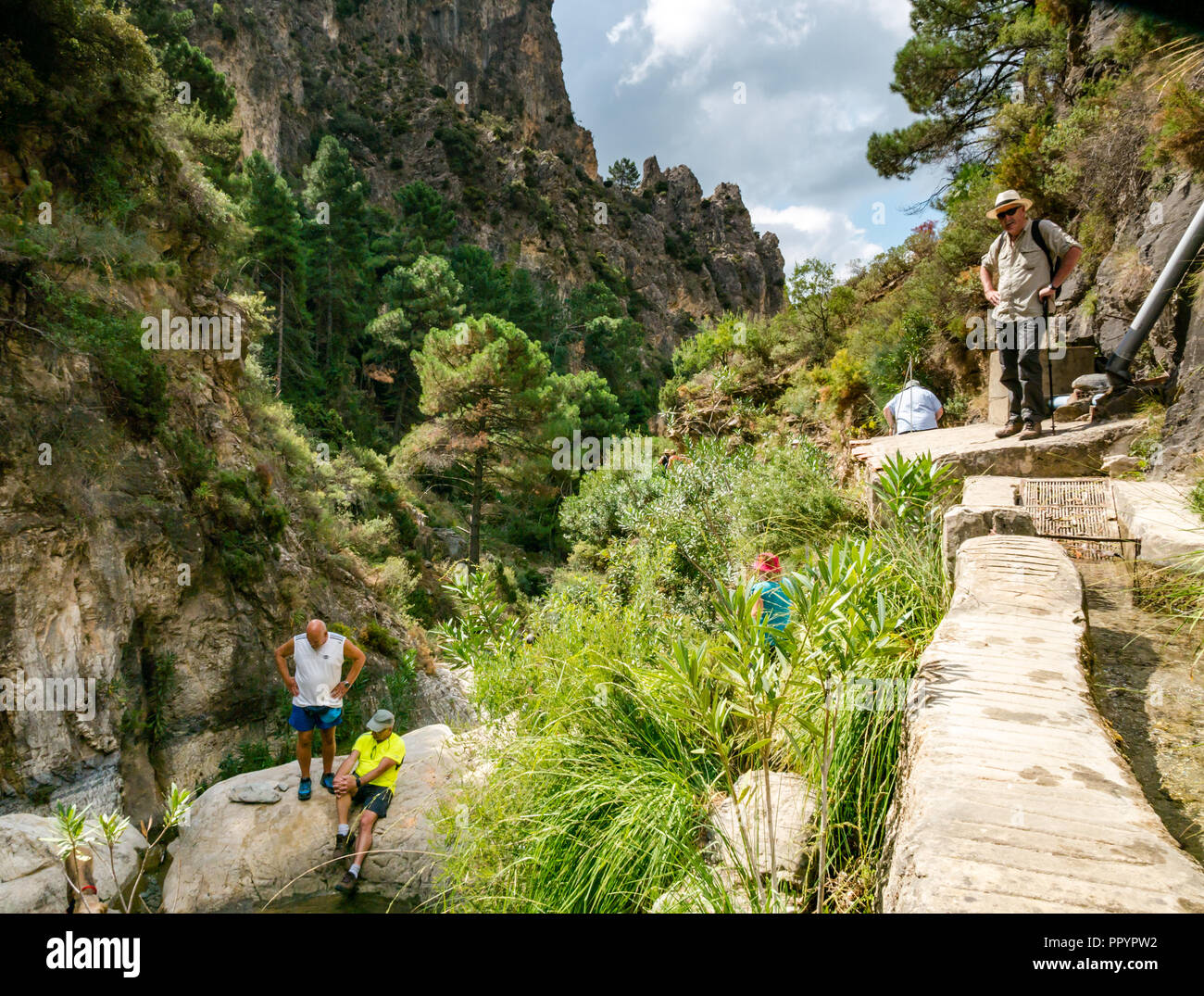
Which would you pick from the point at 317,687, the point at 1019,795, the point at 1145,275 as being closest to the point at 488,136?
the point at 1145,275

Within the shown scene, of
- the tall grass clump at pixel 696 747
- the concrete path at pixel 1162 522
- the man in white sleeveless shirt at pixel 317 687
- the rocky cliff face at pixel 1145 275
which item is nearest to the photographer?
the tall grass clump at pixel 696 747

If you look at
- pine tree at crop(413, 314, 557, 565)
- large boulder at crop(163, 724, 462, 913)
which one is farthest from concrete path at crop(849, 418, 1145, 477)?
pine tree at crop(413, 314, 557, 565)

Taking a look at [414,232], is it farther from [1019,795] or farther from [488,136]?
[1019,795]

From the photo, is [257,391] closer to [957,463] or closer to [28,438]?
[28,438]

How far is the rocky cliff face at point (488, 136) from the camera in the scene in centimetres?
4503

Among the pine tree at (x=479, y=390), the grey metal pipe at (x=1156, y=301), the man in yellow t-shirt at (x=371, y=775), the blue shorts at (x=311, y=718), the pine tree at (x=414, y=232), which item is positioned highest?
the pine tree at (x=414, y=232)

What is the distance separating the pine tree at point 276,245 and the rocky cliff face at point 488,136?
14.2 meters

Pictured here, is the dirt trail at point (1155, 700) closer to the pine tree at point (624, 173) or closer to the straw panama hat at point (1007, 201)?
the straw panama hat at point (1007, 201)

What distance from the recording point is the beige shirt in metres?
4.91

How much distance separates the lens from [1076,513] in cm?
423

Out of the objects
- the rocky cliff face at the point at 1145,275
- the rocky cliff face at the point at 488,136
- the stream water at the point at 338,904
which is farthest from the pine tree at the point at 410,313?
the stream water at the point at 338,904

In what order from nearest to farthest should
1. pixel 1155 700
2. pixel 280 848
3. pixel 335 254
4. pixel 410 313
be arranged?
pixel 1155 700 → pixel 280 848 → pixel 335 254 → pixel 410 313

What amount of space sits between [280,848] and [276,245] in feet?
88.1

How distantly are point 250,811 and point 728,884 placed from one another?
586 centimetres
